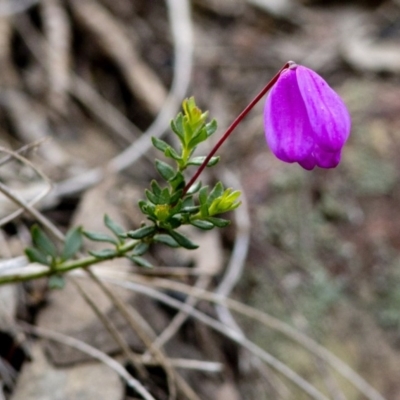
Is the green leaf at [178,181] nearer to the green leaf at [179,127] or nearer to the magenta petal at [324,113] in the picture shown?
the green leaf at [179,127]

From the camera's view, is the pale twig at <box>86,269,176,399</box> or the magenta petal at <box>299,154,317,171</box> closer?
the magenta petal at <box>299,154,317,171</box>

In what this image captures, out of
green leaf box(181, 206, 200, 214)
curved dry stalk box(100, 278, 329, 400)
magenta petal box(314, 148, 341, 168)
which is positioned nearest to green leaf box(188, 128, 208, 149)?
green leaf box(181, 206, 200, 214)

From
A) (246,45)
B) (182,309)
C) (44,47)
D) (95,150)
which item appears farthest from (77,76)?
(182,309)

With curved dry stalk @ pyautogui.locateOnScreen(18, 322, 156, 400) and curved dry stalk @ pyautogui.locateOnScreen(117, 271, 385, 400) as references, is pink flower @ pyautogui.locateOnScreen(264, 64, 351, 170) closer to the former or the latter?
curved dry stalk @ pyautogui.locateOnScreen(18, 322, 156, 400)

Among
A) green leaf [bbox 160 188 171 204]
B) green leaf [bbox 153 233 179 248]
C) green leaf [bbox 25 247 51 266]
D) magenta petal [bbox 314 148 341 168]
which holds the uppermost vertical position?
magenta petal [bbox 314 148 341 168]

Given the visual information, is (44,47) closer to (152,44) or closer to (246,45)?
(152,44)

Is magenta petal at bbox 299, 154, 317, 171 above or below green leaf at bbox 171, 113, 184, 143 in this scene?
above

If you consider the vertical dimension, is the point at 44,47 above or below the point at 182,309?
above

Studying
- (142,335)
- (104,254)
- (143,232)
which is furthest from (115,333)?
(143,232)

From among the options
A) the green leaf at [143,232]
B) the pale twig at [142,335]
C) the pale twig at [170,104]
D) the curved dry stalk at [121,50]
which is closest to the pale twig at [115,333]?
the pale twig at [142,335]
